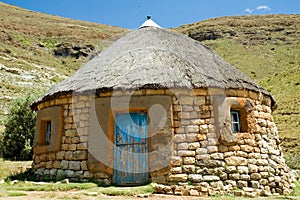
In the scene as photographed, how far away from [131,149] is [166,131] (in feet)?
3.43

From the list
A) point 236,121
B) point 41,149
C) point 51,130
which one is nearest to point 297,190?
point 236,121

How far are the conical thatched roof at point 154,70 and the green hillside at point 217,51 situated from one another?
8998 millimetres

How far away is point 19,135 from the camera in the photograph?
1430 centimetres

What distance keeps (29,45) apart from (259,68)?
33.7 meters

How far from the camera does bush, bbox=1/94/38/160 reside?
14.1 metres

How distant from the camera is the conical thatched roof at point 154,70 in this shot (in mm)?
8461

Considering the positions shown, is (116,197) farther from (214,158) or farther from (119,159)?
(214,158)

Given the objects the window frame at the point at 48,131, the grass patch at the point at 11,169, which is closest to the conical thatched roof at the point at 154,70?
→ the window frame at the point at 48,131

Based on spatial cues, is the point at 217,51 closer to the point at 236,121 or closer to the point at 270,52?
the point at 270,52

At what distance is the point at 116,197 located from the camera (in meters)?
6.79

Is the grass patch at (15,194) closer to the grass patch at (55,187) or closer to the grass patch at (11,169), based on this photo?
the grass patch at (55,187)

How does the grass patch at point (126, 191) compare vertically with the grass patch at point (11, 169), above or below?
below

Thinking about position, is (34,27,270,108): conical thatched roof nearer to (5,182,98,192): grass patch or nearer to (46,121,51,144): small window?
(46,121,51,144): small window

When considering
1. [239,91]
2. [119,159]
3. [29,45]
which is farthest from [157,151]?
[29,45]
